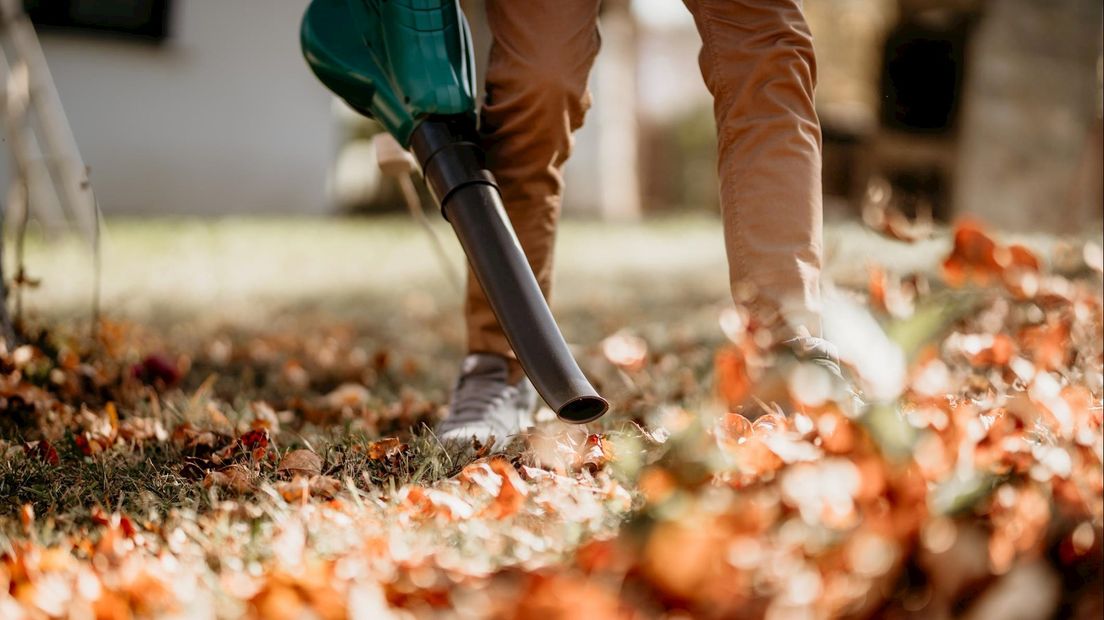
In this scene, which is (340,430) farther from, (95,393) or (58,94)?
(58,94)

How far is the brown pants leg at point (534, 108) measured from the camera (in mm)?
1577

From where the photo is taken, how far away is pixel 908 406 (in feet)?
4.22

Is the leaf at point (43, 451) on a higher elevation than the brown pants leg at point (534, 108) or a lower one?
lower

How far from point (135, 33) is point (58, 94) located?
0.66 metres

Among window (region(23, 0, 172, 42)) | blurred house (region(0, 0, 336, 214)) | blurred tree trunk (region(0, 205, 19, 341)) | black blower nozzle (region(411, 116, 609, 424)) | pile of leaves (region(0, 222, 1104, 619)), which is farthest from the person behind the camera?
blurred house (region(0, 0, 336, 214))

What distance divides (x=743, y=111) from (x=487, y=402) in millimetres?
645

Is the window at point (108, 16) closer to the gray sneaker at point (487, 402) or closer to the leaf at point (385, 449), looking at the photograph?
the gray sneaker at point (487, 402)

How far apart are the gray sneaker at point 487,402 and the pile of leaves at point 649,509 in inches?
6.5

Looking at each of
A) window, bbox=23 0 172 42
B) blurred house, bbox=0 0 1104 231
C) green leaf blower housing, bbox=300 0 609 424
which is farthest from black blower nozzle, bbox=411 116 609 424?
window, bbox=23 0 172 42

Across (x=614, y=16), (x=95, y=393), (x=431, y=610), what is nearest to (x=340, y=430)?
(x=95, y=393)

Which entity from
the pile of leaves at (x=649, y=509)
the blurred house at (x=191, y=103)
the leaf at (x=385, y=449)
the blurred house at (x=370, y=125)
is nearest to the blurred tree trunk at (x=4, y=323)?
the pile of leaves at (x=649, y=509)

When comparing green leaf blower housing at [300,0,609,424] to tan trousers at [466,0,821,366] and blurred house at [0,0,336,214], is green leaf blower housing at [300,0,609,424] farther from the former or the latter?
blurred house at [0,0,336,214]

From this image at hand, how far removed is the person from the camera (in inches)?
56.6

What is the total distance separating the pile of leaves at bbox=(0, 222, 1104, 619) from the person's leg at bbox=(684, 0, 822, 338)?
0.12m
